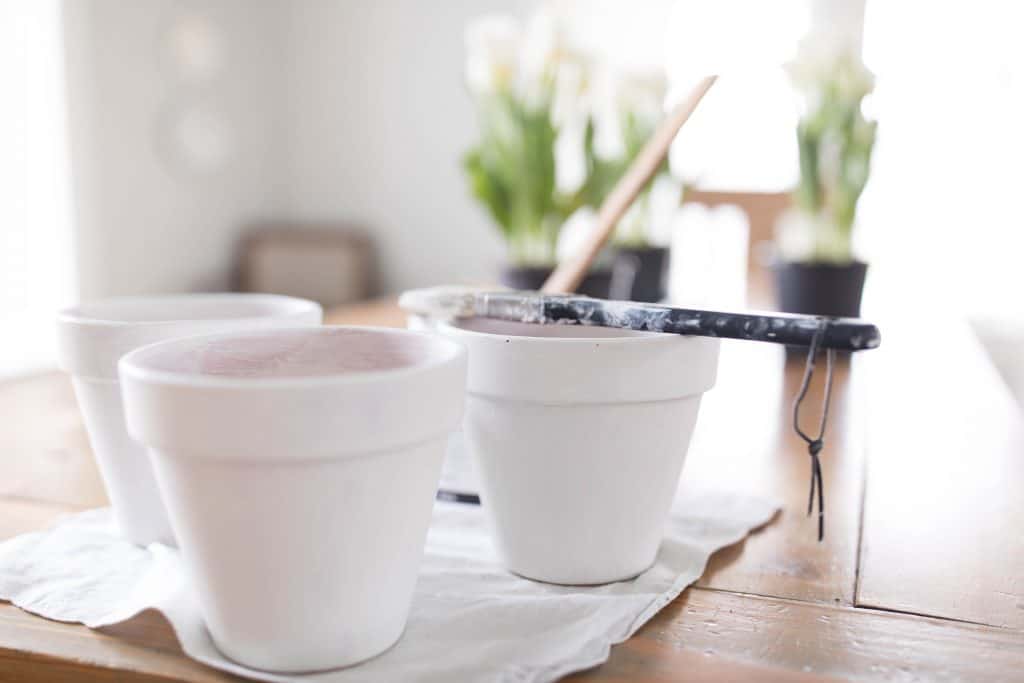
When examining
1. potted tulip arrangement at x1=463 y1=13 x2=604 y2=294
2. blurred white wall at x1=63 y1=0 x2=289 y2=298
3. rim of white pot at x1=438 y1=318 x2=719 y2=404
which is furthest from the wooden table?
blurred white wall at x1=63 y1=0 x2=289 y2=298

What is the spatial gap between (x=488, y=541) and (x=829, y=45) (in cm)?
94

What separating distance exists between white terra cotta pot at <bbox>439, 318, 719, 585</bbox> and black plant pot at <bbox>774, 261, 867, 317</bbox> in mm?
783

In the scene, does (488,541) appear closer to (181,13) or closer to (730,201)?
(730,201)

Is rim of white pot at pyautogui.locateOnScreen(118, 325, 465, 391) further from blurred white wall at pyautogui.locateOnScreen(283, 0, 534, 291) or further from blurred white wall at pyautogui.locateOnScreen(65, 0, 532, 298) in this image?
blurred white wall at pyautogui.locateOnScreen(283, 0, 534, 291)

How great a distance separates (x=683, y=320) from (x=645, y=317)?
18 millimetres

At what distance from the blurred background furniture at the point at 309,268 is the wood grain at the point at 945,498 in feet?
8.40

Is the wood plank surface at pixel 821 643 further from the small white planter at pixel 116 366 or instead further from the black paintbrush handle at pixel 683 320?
the small white planter at pixel 116 366

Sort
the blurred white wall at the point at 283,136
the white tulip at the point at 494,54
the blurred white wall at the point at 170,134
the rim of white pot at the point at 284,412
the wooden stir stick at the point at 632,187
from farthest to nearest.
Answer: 1. the blurred white wall at the point at 283,136
2. the blurred white wall at the point at 170,134
3. the white tulip at the point at 494,54
4. the wooden stir stick at the point at 632,187
5. the rim of white pot at the point at 284,412

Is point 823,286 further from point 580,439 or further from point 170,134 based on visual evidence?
point 170,134

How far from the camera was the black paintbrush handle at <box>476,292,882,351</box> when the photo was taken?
1.25 feet

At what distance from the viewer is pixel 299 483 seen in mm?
343

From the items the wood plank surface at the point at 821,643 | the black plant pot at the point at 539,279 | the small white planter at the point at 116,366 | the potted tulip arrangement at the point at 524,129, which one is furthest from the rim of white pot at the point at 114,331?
the potted tulip arrangement at the point at 524,129

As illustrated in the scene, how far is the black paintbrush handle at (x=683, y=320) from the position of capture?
0.38 metres

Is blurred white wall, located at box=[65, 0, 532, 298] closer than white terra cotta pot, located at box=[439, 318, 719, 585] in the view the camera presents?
No
